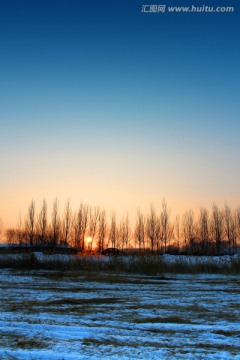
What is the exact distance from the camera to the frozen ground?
4348 millimetres

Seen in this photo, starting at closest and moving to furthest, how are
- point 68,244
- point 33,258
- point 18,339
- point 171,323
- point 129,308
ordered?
1. point 18,339
2. point 171,323
3. point 129,308
4. point 33,258
5. point 68,244

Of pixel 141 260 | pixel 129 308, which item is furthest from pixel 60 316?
pixel 141 260

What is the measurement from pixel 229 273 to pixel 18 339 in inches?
578

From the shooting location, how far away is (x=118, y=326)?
19.0 feet

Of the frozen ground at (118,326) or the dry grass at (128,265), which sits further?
the dry grass at (128,265)

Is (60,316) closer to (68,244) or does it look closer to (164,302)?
(164,302)

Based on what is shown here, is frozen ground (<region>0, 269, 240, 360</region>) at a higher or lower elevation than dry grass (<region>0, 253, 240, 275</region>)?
lower

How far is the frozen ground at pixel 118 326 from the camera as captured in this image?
4.35m

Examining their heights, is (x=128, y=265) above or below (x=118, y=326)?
above

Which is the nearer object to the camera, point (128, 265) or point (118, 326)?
point (118, 326)

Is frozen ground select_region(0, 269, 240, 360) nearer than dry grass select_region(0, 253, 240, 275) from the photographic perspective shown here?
Yes

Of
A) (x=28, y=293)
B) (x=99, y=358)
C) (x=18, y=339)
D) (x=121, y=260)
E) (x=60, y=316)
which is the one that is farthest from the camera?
(x=121, y=260)

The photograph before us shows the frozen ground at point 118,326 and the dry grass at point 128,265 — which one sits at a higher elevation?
the dry grass at point 128,265

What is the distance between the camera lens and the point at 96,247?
59.1 meters
